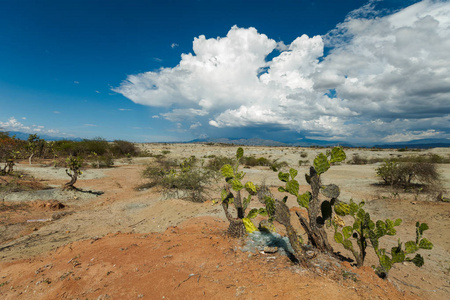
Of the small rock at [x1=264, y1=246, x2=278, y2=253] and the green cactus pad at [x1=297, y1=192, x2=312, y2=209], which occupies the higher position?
the green cactus pad at [x1=297, y1=192, x2=312, y2=209]

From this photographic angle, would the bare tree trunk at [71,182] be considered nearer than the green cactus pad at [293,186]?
No

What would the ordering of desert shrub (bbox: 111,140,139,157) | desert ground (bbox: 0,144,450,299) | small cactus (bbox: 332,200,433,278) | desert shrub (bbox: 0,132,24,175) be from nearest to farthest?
desert ground (bbox: 0,144,450,299)
small cactus (bbox: 332,200,433,278)
desert shrub (bbox: 0,132,24,175)
desert shrub (bbox: 111,140,139,157)

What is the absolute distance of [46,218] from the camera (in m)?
9.07

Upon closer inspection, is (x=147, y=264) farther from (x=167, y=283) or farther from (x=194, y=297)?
(x=194, y=297)

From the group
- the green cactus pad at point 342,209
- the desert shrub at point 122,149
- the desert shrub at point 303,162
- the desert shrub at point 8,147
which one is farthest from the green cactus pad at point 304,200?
the desert shrub at point 122,149

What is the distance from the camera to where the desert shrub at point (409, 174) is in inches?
514

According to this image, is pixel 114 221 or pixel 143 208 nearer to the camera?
pixel 114 221

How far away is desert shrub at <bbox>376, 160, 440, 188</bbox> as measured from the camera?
42.8 feet

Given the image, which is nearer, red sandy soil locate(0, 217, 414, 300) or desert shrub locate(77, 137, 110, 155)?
red sandy soil locate(0, 217, 414, 300)

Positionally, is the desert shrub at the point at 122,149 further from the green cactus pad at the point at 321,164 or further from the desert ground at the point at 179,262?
the green cactus pad at the point at 321,164

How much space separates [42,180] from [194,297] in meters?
18.0

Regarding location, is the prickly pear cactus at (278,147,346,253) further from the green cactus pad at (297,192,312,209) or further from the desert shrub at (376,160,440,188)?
the desert shrub at (376,160,440,188)

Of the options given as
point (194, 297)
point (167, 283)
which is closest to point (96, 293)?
point (167, 283)

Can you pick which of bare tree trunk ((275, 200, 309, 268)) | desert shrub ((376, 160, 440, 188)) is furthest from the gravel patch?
desert shrub ((376, 160, 440, 188))
